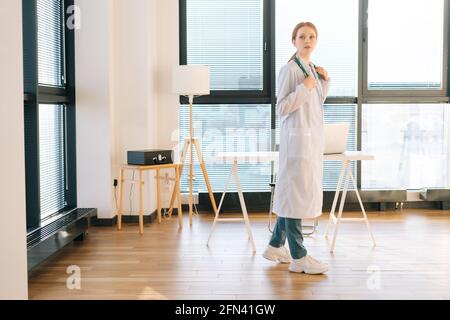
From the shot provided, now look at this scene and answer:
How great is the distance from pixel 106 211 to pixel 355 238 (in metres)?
2.25

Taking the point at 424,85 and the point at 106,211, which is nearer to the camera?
the point at 106,211

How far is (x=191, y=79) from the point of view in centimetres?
632

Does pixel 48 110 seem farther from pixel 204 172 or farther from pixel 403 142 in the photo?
pixel 403 142

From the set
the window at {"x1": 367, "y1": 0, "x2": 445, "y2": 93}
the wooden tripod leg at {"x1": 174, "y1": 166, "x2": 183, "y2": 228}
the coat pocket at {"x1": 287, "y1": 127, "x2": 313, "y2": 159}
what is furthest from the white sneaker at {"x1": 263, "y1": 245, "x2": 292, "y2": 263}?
the window at {"x1": 367, "y1": 0, "x2": 445, "y2": 93}

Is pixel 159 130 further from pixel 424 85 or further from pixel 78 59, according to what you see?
pixel 424 85

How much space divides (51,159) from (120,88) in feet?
3.60

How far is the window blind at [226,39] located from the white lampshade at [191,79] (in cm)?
75

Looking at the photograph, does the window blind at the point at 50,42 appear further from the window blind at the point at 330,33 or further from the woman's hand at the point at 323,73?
the window blind at the point at 330,33

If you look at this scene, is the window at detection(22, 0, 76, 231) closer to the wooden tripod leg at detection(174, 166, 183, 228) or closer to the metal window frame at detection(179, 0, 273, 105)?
the wooden tripod leg at detection(174, 166, 183, 228)

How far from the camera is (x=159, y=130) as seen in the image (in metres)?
6.98

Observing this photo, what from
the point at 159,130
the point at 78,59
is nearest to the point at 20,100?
the point at 78,59

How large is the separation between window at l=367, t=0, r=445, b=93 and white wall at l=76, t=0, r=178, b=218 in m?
2.16

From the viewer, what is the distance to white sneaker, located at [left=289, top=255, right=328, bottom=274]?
4.33 m

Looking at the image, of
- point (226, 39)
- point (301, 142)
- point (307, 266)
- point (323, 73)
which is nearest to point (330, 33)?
point (226, 39)
